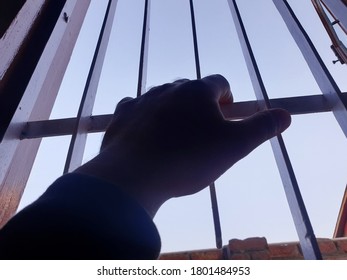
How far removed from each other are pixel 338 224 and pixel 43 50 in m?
4.59

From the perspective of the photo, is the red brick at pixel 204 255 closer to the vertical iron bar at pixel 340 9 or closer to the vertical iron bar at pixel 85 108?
the vertical iron bar at pixel 85 108

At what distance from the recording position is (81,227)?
351mm

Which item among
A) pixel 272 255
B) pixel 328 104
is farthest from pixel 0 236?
pixel 272 255

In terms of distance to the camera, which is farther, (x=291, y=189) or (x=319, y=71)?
(x=319, y=71)

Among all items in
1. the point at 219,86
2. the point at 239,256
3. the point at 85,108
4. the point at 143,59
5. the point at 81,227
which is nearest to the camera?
the point at 81,227

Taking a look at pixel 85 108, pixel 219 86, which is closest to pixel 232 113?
pixel 219 86

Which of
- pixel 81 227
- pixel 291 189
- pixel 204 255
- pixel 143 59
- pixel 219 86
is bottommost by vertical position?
pixel 81 227

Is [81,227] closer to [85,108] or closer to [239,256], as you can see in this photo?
[85,108]

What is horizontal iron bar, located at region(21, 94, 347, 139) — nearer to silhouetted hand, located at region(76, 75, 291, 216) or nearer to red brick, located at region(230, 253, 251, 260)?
silhouetted hand, located at region(76, 75, 291, 216)

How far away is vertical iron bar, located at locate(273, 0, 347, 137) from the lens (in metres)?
0.71

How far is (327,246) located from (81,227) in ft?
6.11

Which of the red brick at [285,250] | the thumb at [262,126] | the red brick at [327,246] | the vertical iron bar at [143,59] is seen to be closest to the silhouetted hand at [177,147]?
the thumb at [262,126]

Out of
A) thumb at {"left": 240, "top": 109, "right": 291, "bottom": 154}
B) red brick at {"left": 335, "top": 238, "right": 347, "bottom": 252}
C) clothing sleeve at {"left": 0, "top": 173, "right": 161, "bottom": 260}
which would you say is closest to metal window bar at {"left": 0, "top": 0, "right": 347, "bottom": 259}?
thumb at {"left": 240, "top": 109, "right": 291, "bottom": 154}
